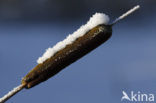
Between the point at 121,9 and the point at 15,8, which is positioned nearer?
the point at 121,9

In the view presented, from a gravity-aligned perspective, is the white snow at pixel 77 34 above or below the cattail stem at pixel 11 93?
above

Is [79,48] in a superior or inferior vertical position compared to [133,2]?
inferior

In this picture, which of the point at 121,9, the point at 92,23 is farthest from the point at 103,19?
the point at 121,9

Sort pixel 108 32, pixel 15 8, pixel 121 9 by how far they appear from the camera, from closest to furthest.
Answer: pixel 108 32 < pixel 121 9 < pixel 15 8

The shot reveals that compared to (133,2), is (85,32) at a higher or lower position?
lower

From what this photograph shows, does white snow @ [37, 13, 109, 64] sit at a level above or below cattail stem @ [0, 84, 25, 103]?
above

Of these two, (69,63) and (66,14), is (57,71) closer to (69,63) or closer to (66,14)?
(69,63)

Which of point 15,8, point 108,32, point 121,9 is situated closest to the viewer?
point 108,32

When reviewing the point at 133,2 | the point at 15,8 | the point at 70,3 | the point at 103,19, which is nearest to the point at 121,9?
the point at 133,2

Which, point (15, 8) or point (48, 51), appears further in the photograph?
point (15, 8)

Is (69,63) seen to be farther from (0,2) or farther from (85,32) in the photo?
(0,2)
